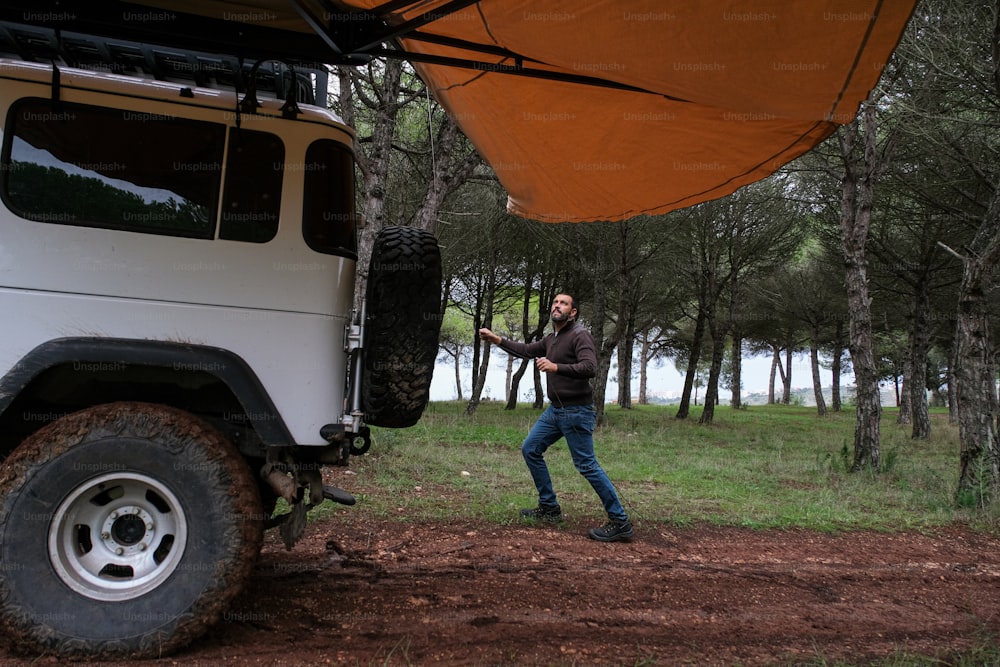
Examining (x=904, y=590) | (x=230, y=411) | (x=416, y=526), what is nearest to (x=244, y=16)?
(x=230, y=411)

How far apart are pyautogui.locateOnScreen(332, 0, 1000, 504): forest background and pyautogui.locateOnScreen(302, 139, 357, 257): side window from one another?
0.88 metres

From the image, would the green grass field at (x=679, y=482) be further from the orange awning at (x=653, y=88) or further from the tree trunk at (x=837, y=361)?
the tree trunk at (x=837, y=361)

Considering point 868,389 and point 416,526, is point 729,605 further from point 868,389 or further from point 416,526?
point 868,389

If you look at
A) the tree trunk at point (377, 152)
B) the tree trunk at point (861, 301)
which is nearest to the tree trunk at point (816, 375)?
the tree trunk at point (861, 301)

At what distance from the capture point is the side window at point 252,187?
3055mm

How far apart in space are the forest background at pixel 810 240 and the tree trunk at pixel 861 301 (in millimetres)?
26

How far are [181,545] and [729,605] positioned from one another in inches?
124

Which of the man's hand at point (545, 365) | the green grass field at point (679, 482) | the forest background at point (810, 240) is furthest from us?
the forest background at point (810, 240)

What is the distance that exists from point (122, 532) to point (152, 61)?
2.30 meters

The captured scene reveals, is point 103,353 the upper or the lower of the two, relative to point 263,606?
upper

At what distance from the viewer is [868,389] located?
948 cm

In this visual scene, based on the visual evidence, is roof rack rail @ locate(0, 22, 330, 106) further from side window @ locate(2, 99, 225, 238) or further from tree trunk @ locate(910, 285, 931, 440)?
tree trunk @ locate(910, 285, 931, 440)

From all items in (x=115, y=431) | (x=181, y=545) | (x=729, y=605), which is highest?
(x=115, y=431)

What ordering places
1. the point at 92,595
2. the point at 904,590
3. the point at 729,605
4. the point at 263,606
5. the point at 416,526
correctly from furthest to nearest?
the point at 416,526, the point at 904,590, the point at 729,605, the point at 263,606, the point at 92,595
